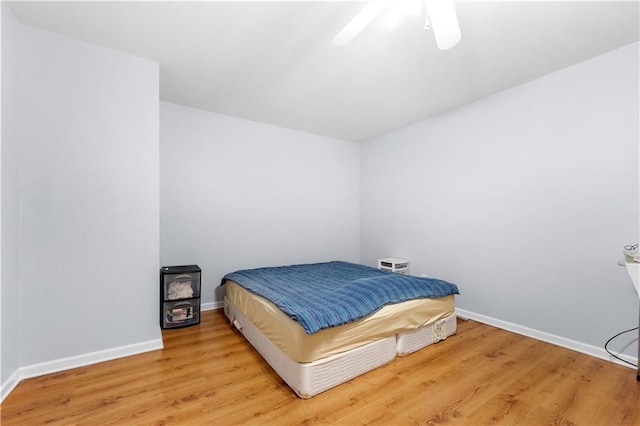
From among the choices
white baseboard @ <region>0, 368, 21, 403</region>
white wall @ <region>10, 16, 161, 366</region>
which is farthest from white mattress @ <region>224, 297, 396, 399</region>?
white baseboard @ <region>0, 368, 21, 403</region>

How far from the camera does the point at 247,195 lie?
3.69 meters

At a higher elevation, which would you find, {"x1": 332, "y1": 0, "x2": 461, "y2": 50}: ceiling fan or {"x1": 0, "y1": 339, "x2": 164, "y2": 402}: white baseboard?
{"x1": 332, "y1": 0, "x2": 461, "y2": 50}: ceiling fan

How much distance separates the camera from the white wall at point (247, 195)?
322 cm

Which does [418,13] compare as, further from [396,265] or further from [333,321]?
[396,265]

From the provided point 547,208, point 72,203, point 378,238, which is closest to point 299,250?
point 378,238

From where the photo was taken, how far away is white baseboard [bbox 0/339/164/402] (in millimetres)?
1768

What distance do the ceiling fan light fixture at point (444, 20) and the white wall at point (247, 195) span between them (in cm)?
272

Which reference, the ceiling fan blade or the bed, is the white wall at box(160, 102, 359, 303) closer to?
the bed

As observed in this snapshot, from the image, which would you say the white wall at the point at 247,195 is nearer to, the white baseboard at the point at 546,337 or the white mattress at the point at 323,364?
the white mattress at the point at 323,364

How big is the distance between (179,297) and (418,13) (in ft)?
10.4

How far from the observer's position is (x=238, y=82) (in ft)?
8.87

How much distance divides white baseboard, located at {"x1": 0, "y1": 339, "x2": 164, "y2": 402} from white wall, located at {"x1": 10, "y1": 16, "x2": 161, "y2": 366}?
40 mm

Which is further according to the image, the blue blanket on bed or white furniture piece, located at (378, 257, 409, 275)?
white furniture piece, located at (378, 257, 409, 275)

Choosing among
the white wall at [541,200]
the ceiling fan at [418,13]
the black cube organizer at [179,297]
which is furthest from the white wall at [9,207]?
the white wall at [541,200]
